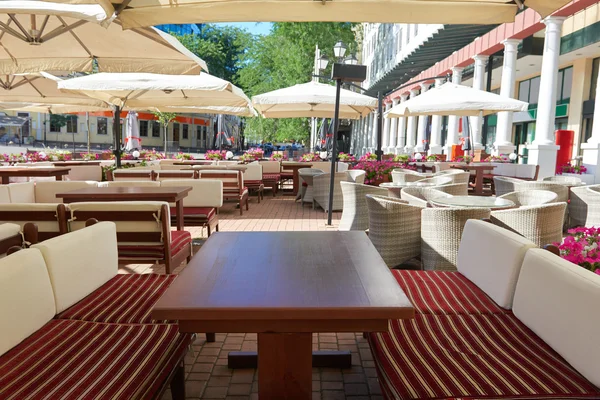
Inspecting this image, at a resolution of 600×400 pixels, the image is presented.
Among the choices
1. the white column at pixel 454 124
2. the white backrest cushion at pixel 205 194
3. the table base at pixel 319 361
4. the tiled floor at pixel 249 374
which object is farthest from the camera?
the white column at pixel 454 124

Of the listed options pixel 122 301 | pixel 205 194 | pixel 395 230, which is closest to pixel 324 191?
pixel 205 194

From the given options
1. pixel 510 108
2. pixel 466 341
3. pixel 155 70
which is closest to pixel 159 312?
pixel 466 341

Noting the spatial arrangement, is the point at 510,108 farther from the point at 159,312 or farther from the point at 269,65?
the point at 269,65

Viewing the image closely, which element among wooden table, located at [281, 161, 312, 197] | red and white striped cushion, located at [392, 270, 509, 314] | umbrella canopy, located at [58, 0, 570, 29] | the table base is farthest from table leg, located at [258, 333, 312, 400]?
wooden table, located at [281, 161, 312, 197]

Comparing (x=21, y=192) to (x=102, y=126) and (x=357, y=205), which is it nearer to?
(x=357, y=205)

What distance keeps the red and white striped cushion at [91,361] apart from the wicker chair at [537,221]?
2996 mm

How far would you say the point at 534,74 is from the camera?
79.0 ft

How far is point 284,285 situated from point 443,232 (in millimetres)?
2429

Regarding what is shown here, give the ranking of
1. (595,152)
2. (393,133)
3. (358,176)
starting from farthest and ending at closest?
(393,133) → (595,152) → (358,176)

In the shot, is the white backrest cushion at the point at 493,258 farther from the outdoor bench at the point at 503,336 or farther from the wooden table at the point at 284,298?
the wooden table at the point at 284,298

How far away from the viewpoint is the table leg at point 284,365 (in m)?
2.06

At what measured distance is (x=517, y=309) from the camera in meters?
2.44

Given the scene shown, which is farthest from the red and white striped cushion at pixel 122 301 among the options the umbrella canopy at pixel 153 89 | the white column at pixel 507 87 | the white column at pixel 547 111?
the white column at pixel 507 87

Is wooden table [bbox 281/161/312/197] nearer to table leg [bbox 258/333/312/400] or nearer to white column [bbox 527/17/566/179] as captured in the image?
white column [bbox 527/17/566/179]
